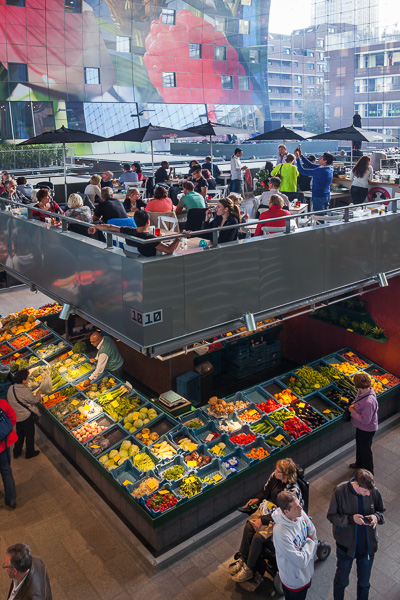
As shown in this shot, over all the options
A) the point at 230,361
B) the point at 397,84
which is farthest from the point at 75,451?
the point at 397,84

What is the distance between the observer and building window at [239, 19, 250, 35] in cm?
4672

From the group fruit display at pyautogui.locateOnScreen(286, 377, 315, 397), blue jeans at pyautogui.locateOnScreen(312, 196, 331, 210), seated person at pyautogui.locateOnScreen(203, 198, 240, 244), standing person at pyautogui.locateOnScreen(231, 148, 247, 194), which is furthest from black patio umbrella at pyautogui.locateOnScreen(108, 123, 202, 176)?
fruit display at pyautogui.locateOnScreen(286, 377, 315, 397)

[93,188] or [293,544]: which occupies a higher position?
[93,188]

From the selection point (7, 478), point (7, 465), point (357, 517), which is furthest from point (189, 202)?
point (357, 517)

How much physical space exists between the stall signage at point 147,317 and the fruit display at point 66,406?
2.62 m

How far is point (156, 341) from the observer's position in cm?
644

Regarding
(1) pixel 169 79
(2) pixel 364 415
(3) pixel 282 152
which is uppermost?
(1) pixel 169 79

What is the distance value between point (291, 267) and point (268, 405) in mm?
2194

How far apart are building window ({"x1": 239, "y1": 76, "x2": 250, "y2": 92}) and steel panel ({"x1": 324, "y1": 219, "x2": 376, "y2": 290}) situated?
42.1m

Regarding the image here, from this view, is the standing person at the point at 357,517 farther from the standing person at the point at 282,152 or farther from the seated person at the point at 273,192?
the standing person at the point at 282,152

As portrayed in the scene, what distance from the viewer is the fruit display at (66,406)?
8297 mm

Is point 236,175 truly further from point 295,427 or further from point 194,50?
point 194,50

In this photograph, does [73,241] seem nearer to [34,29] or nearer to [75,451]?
[75,451]

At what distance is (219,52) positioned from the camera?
1789 inches
